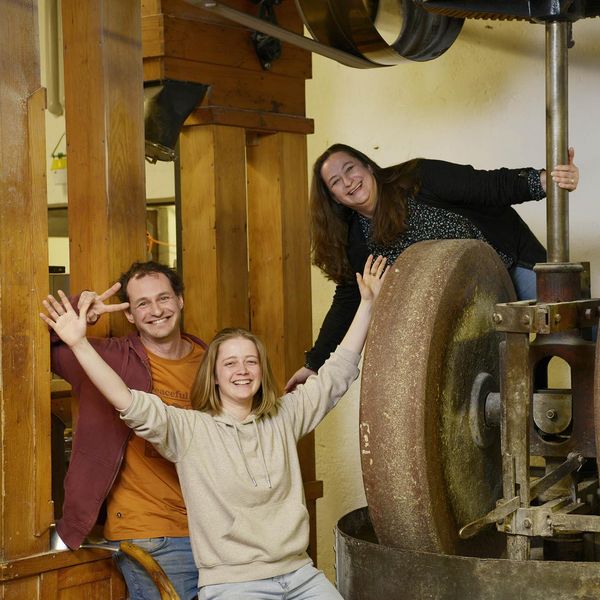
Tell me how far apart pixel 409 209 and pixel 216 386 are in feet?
2.59

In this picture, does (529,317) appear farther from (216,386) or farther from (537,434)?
(216,386)

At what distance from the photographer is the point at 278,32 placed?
3090 millimetres

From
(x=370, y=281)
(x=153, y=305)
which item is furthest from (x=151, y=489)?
(x=370, y=281)

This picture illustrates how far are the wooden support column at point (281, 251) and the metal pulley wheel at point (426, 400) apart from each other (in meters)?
1.52

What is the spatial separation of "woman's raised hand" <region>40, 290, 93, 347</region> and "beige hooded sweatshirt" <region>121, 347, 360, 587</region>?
0.21m

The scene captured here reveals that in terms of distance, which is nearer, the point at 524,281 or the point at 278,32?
the point at 278,32

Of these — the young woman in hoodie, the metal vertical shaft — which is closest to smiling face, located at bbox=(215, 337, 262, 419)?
the young woman in hoodie

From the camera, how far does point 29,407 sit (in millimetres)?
2818

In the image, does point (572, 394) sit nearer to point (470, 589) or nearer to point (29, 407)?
point (470, 589)

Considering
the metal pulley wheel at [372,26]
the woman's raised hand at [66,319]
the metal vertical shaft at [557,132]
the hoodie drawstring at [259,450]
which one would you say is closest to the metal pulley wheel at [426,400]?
the metal vertical shaft at [557,132]

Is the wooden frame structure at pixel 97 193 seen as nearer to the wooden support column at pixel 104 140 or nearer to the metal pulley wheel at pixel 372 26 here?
the wooden support column at pixel 104 140

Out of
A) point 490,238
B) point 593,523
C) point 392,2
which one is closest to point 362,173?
point 490,238

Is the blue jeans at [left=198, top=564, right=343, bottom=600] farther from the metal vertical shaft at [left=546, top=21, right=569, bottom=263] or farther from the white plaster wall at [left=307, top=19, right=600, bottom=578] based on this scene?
the white plaster wall at [left=307, top=19, right=600, bottom=578]

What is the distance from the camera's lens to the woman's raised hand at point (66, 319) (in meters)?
2.70
